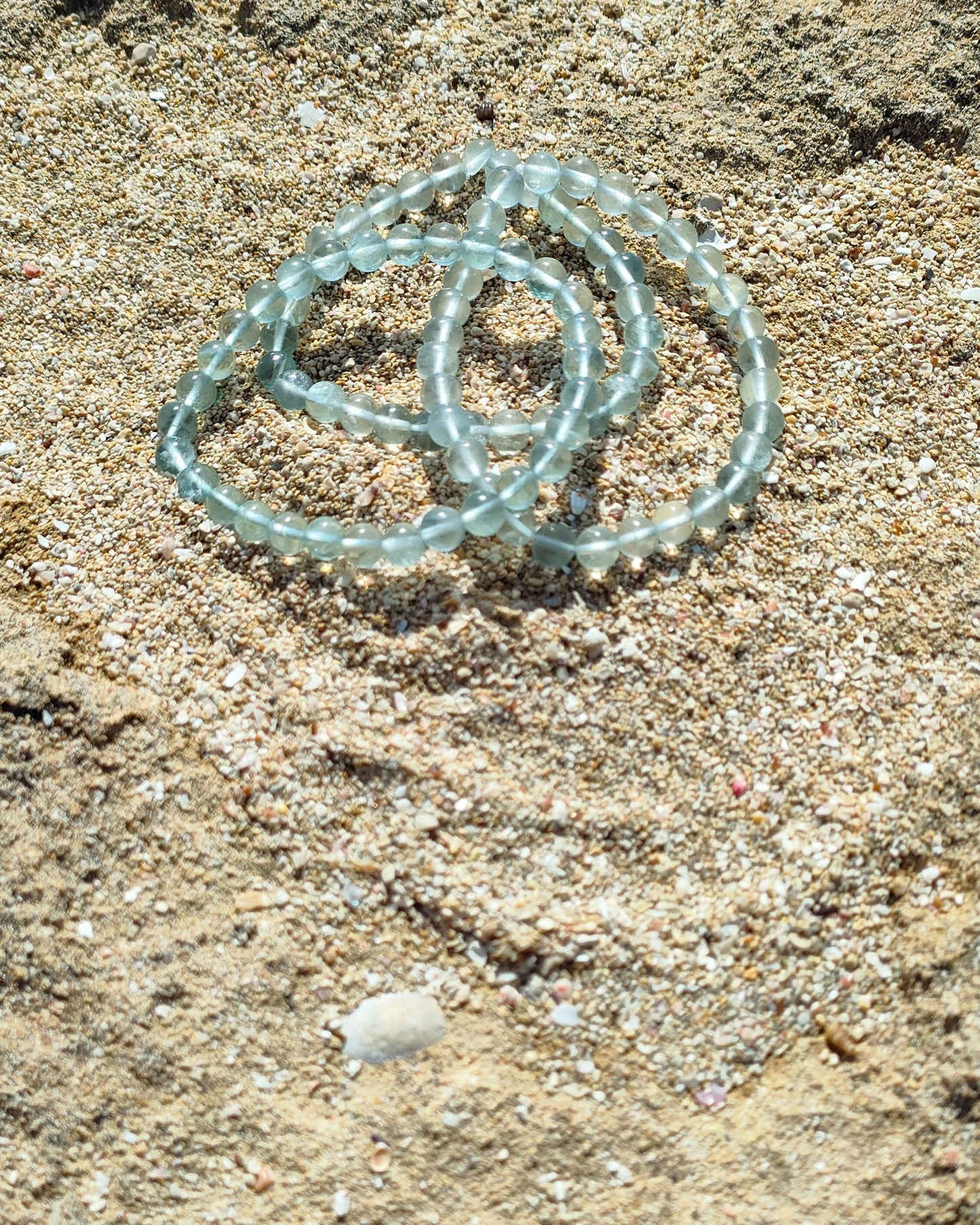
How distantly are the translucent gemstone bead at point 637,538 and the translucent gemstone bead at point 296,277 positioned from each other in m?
0.75

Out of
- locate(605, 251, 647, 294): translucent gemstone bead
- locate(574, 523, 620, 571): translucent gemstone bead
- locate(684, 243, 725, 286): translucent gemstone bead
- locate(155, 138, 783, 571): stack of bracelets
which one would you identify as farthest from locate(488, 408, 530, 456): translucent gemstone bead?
locate(684, 243, 725, 286): translucent gemstone bead

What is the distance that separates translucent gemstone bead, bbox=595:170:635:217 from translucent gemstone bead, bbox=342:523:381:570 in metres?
0.79

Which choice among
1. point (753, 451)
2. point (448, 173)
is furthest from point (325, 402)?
point (753, 451)

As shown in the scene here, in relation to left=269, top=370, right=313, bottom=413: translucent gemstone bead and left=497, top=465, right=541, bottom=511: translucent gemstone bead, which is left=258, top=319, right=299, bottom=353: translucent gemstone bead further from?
left=497, top=465, right=541, bottom=511: translucent gemstone bead

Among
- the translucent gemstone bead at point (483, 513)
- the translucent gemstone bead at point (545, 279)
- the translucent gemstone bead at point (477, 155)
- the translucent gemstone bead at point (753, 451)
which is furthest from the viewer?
the translucent gemstone bead at point (477, 155)

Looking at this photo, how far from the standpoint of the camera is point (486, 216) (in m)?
2.12

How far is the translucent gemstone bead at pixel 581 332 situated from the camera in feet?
6.61

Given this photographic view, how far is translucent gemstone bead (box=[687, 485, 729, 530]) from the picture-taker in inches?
75.7

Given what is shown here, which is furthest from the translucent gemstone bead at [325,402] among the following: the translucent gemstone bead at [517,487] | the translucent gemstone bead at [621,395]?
the translucent gemstone bead at [621,395]

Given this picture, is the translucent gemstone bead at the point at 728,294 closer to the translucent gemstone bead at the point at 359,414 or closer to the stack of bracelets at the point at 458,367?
the stack of bracelets at the point at 458,367

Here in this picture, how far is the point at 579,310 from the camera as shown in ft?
6.68

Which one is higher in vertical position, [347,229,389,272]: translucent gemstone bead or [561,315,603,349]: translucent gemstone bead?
[347,229,389,272]: translucent gemstone bead

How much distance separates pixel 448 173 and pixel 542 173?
0.18 metres

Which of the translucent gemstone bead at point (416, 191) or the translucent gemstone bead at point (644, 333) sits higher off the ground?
the translucent gemstone bead at point (416, 191)
